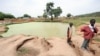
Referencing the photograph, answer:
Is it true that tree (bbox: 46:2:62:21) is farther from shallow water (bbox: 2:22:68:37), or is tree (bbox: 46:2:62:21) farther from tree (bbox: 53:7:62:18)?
shallow water (bbox: 2:22:68:37)

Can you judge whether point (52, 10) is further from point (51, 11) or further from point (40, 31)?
point (40, 31)

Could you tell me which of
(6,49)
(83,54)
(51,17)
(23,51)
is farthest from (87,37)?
(51,17)

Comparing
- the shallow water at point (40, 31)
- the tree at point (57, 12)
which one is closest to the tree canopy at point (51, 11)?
the tree at point (57, 12)

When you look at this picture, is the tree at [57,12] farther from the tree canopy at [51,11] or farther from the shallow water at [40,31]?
the shallow water at [40,31]

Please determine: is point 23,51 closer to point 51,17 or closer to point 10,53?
point 10,53

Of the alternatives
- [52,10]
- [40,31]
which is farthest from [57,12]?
[40,31]

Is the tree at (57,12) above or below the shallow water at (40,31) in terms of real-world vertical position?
above

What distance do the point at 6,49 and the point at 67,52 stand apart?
10.8 ft

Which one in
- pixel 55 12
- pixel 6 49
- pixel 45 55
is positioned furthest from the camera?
pixel 55 12

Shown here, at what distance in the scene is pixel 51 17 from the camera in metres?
75.4

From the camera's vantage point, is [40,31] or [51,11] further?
[51,11]

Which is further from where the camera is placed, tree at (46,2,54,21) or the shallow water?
tree at (46,2,54,21)

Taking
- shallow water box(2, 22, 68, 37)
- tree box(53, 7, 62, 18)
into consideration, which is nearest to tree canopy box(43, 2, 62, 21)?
tree box(53, 7, 62, 18)

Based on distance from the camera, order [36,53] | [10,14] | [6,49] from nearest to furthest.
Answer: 1. [36,53]
2. [6,49]
3. [10,14]
